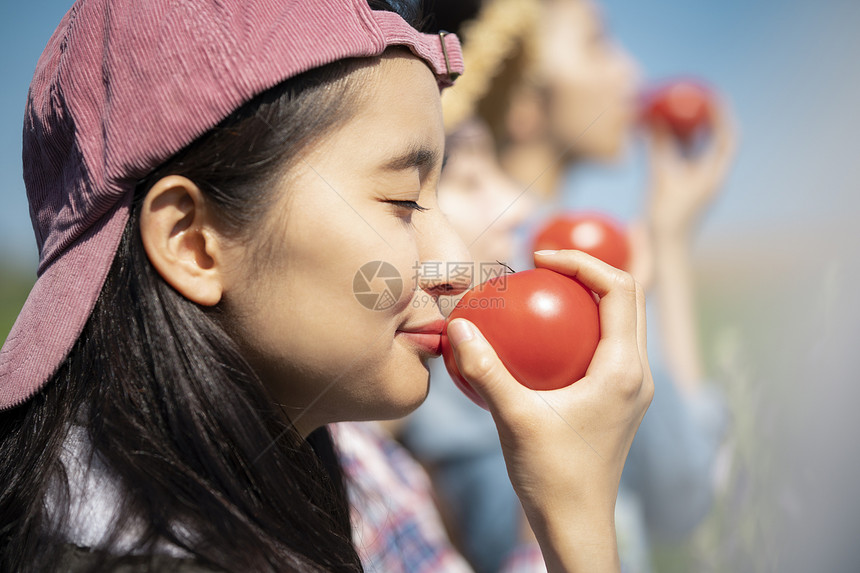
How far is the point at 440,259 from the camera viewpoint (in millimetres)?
1101

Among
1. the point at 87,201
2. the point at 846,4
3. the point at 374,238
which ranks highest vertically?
the point at 87,201

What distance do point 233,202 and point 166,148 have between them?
0.12 m

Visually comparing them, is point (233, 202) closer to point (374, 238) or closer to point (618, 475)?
point (374, 238)

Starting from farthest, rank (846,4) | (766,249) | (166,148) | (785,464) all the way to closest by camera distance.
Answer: (766,249) → (846,4) → (785,464) → (166,148)

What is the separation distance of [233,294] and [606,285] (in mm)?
613

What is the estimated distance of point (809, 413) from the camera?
3219 mm

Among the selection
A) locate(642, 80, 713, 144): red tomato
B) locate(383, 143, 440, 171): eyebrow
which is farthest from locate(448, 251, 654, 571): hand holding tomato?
locate(642, 80, 713, 144): red tomato

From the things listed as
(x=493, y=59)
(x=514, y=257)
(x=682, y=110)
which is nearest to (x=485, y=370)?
(x=514, y=257)

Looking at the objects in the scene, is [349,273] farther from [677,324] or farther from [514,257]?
[677,324]

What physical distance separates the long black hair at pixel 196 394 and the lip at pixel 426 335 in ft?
0.79

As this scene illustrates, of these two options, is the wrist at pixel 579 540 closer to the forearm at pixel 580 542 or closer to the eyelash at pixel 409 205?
the forearm at pixel 580 542

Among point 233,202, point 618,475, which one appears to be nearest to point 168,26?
point 233,202

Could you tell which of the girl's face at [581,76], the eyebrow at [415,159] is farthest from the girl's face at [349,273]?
the girl's face at [581,76]

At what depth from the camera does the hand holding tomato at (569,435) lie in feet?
3.26
